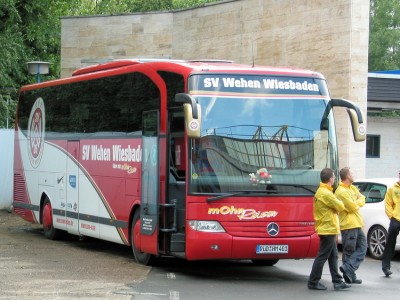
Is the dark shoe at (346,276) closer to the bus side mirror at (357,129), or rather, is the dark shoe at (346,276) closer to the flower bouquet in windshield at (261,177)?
the flower bouquet in windshield at (261,177)

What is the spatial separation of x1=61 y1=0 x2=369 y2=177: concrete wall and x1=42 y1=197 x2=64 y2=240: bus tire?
5.75 metres

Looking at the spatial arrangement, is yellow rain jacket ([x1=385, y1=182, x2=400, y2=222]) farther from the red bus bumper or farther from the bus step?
the bus step

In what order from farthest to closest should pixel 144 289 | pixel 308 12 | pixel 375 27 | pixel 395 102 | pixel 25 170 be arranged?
pixel 375 27 → pixel 395 102 → pixel 308 12 → pixel 25 170 → pixel 144 289

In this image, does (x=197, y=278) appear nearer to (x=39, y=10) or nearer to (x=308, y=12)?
(x=308, y=12)

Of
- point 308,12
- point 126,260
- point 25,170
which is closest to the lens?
point 126,260

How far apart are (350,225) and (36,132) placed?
983 centimetres

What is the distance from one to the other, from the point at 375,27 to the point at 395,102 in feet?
149

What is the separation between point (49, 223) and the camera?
65.4 ft

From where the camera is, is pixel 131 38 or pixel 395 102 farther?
pixel 131 38

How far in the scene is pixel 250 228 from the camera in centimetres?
1330

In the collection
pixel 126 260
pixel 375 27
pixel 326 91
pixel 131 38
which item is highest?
pixel 375 27

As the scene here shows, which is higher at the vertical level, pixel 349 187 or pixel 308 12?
pixel 308 12

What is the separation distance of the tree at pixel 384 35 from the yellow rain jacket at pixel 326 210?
194 feet

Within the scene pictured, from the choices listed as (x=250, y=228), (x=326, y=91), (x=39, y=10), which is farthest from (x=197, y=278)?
(x=39, y=10)
